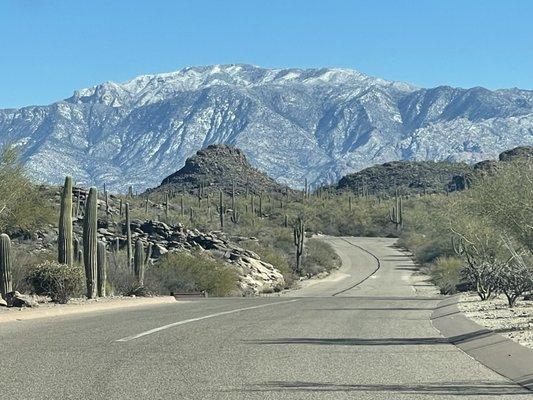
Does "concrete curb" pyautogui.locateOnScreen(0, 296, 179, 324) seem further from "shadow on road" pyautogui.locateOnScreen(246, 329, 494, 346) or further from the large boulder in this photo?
"shadow on road" pyautogui.locateOnScreen(246, 329, 494, 346)

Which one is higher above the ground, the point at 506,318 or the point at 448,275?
the point at 506,318

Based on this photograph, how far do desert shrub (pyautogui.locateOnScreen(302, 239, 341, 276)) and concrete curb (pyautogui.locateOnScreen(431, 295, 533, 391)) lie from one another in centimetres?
5190

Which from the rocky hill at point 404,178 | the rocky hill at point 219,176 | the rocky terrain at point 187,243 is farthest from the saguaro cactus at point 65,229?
the rocky hill at point 404,178

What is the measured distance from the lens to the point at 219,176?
451 ft

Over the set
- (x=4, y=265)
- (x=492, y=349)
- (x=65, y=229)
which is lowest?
(x=492, y=349)

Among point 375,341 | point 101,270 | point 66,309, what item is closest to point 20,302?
point 66,309

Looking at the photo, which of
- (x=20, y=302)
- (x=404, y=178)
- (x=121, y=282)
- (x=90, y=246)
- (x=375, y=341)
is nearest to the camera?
(x=375, y=341)

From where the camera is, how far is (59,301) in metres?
26.1

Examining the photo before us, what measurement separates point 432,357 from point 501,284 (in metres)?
13.1

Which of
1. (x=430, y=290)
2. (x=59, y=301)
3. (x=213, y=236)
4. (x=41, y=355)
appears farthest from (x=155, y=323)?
(x=213, y=236)

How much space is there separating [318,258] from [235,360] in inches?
2548

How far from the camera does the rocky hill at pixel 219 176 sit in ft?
424

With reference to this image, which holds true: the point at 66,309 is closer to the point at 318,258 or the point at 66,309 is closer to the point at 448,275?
the point at 448,275

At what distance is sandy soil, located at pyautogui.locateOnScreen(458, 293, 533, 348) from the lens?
16375mm
